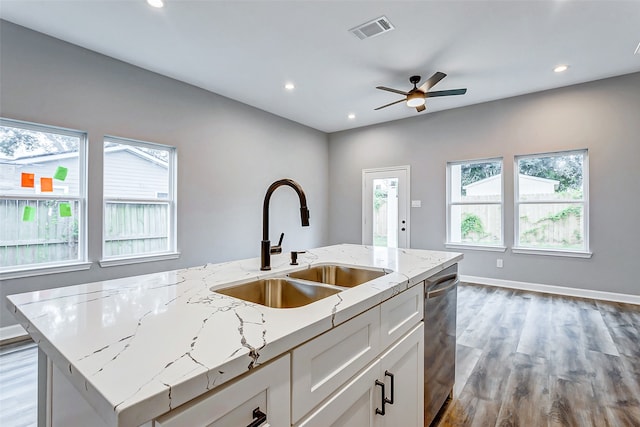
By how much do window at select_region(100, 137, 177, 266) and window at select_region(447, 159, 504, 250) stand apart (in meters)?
4.41

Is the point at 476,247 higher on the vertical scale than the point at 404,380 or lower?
higher

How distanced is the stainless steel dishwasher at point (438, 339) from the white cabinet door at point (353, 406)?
1.79ft

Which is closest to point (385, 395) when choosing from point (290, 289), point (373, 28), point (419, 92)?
point (290, 289)

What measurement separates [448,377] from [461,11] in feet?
9.56

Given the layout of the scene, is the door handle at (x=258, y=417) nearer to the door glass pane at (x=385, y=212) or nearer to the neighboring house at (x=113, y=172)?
the neighboring house at (x=113, y=172)

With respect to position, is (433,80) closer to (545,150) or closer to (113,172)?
(545,150)

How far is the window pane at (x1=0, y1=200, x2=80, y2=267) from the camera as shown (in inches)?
112

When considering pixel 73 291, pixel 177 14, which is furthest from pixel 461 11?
pixel 73 291

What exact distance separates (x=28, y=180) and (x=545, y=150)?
6289 millimetres

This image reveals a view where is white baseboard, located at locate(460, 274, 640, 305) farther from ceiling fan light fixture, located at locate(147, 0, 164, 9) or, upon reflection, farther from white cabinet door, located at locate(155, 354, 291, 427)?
ceiling fan light fixture, located at locate(147, 0, 164, 9)


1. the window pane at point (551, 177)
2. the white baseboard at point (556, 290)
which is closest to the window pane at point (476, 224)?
the window pane at point (551, 177)

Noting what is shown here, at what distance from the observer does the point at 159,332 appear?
75cm

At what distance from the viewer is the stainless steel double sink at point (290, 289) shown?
1.28 m

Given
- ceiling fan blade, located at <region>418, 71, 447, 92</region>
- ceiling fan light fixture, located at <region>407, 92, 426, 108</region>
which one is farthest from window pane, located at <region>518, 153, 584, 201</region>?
ceiling fan blade, located at <region>418, 71, 447, 92</region>
